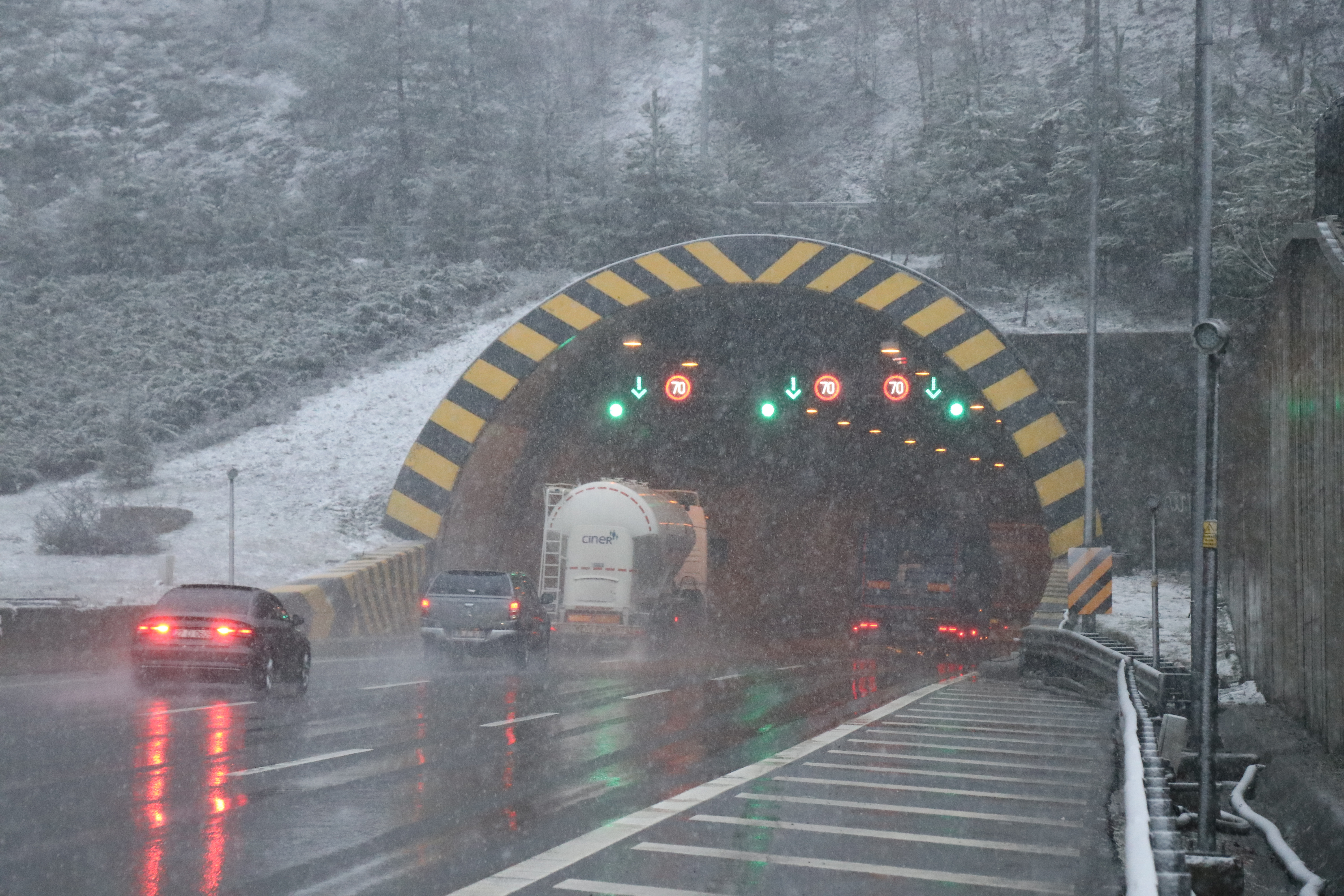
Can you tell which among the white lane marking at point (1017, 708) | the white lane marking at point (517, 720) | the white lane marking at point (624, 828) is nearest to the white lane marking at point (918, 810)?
the white lane marking at point (624, 828)

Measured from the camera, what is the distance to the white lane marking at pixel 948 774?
1217cm

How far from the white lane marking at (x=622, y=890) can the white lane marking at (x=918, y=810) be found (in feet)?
10.1

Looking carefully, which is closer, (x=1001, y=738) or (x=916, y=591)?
(x=1001, y=738)

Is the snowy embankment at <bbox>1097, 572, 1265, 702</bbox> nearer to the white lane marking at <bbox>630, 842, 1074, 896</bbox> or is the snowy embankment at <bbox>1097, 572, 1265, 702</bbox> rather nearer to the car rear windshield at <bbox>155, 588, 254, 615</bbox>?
the white lane marking at <bbox>630, 842, 1074, 896</bbox>

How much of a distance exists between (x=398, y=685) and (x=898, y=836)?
518 inches

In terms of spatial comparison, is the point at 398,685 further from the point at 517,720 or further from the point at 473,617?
the point at 517,720

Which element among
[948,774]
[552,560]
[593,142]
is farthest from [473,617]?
[593,142]

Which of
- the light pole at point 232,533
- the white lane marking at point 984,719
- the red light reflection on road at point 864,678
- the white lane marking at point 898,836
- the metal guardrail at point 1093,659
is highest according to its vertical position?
the light pole at point 232,533

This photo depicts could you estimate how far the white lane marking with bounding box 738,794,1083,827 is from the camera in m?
10.2

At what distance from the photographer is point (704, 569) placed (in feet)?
130

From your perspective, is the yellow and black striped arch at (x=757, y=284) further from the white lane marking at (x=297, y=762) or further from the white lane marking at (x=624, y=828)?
the white lane marking at (x=297, y=762)

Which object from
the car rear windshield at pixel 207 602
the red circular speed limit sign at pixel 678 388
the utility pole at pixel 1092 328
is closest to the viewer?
the car rear windshield at pixel 207 602

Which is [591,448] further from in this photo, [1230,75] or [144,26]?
[144,26]

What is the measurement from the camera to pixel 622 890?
7.66 m
